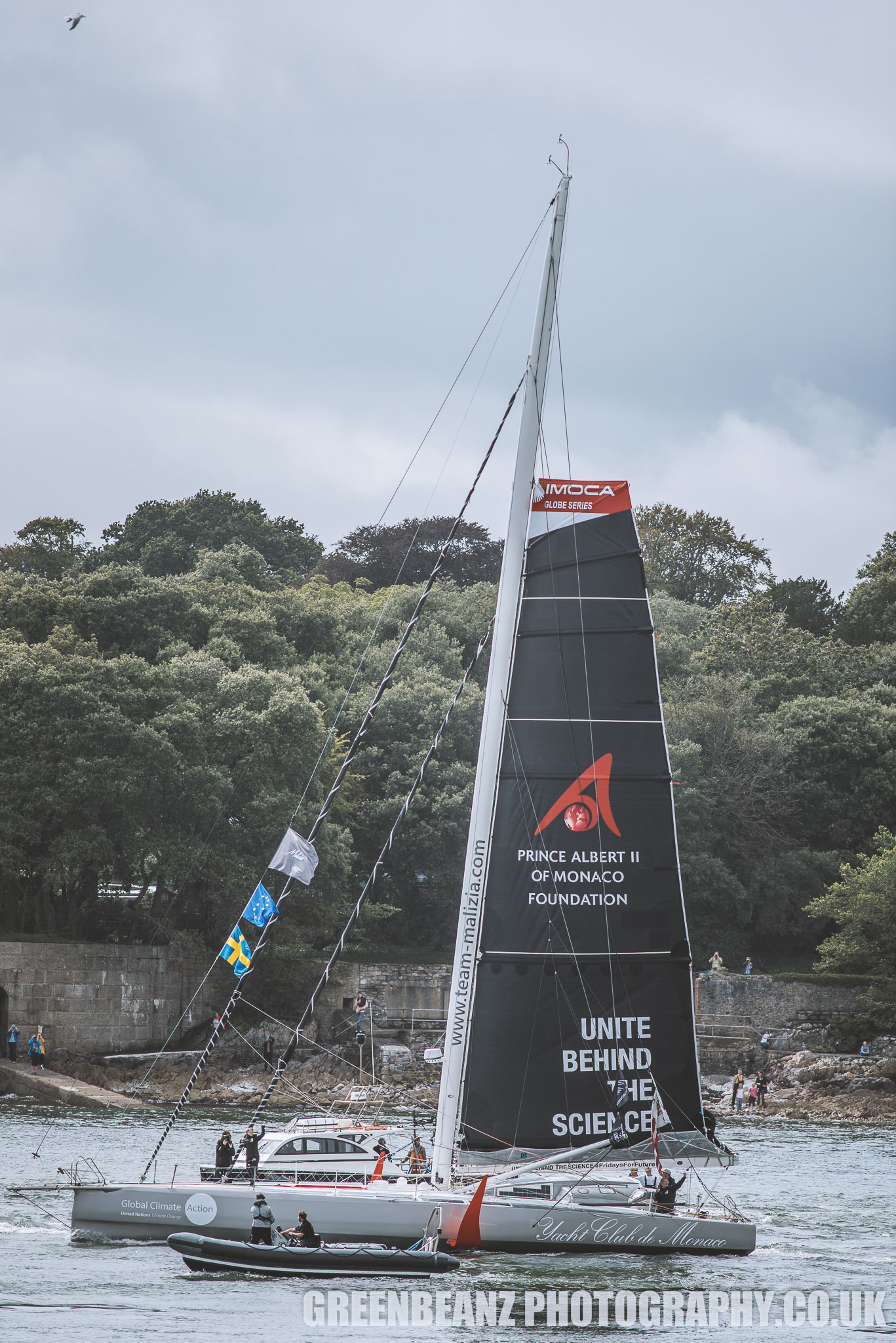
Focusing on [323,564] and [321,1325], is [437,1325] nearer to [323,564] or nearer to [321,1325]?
[321,1325]

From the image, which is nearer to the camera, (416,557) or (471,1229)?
(471,1229)

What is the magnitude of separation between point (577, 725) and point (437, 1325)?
8635mm

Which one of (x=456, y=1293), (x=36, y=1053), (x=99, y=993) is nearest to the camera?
(x=456, y=1293)

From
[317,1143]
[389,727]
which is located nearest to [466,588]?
[389,727]

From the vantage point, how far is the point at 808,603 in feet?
306

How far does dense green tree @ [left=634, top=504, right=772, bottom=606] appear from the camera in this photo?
3671 inches

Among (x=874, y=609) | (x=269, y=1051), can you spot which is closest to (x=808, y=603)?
(x=874, y=609)

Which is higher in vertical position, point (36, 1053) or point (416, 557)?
point (416, 557)

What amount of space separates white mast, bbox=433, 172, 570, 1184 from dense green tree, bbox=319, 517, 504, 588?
218ft

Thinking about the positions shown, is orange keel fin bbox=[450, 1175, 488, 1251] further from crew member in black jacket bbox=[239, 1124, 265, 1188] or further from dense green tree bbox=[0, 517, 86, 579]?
dense green tree bbox=[0, 517, 86, 579]

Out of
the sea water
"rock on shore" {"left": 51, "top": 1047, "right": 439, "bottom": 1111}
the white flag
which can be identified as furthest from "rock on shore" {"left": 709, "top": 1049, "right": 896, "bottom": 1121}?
the white flag

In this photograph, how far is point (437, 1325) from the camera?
18.5 meters

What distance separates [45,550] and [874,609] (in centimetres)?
5122

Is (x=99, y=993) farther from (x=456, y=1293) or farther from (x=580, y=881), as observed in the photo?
(x=580, y=881)
